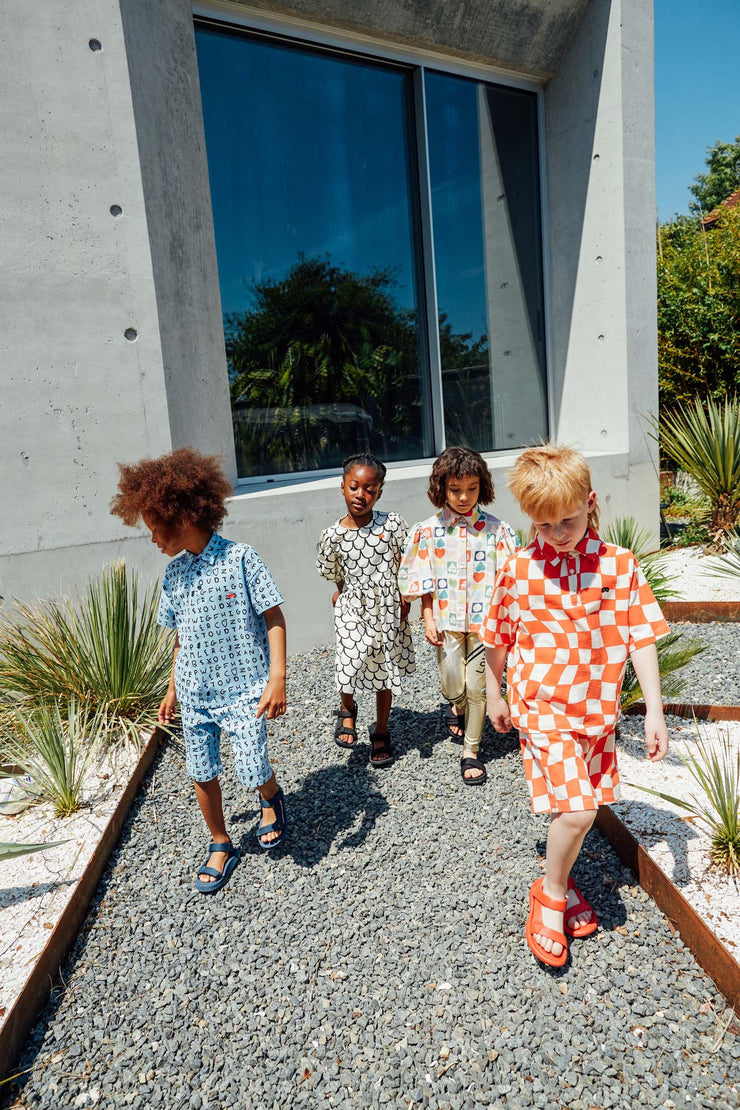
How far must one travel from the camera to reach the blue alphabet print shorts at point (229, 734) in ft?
8.14

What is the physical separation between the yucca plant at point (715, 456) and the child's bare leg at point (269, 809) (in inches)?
190

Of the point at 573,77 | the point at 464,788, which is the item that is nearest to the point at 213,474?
the point at 464,788

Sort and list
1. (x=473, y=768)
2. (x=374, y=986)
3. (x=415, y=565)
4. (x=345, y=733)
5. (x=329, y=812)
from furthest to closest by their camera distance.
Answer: (x=345, y=733), (x=415, y=565), (x=473, y=768), (x=329, y=812), (x=374, y=986)

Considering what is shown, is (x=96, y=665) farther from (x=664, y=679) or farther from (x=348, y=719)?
(x=664, y=679)

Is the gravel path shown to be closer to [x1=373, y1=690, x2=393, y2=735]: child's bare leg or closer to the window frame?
[x1=373, y1=690, x2=393, y2=735]: child's bare leg

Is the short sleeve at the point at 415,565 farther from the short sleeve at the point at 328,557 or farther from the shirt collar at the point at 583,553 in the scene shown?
the shirt collar at the point at 583,553

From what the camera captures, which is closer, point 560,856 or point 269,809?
point 560,856

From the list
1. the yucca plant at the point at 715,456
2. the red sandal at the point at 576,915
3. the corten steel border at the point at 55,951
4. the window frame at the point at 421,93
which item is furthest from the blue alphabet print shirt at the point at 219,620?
the yucca plant at the point at 715,456

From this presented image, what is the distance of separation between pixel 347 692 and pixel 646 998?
175 cm

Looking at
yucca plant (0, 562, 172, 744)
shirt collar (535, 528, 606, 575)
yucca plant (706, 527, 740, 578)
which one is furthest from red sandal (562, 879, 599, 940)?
yucca plant (706, 527, 740, 578)

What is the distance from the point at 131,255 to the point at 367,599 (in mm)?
2525

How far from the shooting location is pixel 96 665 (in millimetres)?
3541

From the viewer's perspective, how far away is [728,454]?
5855 mm

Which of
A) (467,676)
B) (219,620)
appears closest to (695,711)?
(467,676)
